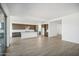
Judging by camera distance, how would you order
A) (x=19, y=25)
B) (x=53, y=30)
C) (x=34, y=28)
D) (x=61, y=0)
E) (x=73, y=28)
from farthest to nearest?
(x=34, y=28) → (x=19, y=25) → (x=53, y=30) → (x=73, y=28) → (x=61, y=0)

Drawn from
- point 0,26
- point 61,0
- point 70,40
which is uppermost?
point 61,0

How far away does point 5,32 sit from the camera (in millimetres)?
5555

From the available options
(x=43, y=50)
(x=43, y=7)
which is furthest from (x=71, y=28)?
(x=43, y=50)

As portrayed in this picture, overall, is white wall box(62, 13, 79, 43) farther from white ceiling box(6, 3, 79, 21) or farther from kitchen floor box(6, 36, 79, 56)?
kitchen floor box(6, 36, 79, 56)

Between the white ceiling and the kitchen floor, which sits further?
the white ceiling

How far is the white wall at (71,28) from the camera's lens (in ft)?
23.5

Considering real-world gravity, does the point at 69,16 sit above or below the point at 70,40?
above

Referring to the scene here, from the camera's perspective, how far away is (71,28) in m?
7.69

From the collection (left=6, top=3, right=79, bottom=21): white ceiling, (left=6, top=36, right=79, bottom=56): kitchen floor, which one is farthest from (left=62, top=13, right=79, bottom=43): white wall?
(left=6, top=36, right=79, bottom=56): kitchen floor

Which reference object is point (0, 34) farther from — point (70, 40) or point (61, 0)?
point (70, 40)

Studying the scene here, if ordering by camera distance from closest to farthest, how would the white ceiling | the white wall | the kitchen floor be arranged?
the kitchen floor
the white ceiling
the white wall

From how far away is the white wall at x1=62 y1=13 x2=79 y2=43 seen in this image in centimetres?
717

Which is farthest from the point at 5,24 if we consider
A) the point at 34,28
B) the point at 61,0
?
the point at 34,28

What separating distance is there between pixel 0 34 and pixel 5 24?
1093mm
